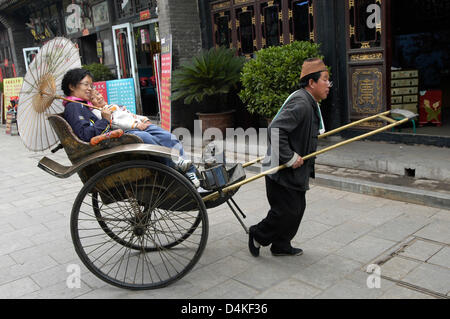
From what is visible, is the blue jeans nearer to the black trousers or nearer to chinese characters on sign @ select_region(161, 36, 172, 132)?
the black trousers

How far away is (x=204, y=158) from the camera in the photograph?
11.4 ft

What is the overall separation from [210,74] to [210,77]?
6 cm

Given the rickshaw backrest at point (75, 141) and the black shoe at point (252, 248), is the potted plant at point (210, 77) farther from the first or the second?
the rickshaw backrest at point (75, 141)

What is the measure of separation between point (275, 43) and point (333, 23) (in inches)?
56.2

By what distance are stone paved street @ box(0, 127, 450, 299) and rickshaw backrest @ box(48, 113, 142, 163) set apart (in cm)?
108

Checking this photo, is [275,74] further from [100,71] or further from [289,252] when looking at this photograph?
[100,71]

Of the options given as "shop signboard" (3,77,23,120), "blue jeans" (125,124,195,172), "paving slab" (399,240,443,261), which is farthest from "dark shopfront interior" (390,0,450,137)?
"shop signboard" (3,77,23,120)

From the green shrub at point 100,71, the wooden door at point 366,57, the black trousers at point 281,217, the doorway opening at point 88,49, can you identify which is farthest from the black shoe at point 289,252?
the doorway opening at point 88,49

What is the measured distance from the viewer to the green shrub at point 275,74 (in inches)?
253

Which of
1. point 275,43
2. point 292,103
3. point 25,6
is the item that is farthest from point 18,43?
point 292,103

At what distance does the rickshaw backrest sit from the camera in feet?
10.1

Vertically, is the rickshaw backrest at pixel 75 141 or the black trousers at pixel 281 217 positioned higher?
the rickshaw backrest at pixel 75 141

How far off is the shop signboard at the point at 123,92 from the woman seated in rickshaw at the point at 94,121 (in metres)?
6.51

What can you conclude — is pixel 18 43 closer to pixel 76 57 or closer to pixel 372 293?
pixel 76 57
